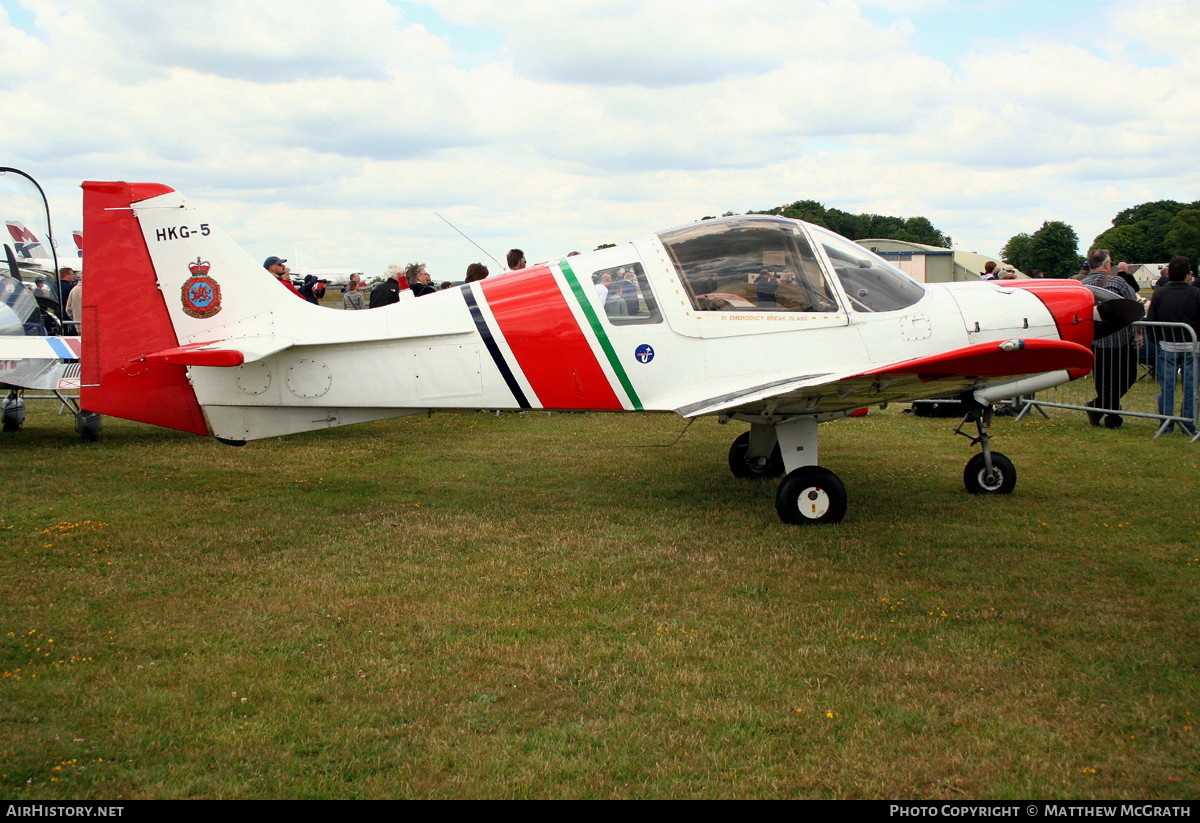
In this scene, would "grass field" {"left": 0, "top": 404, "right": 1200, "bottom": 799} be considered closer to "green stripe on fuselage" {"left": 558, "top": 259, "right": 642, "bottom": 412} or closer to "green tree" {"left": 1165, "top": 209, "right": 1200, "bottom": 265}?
"green stripe on fuselage" {"left": 558, "top": 259, "right": 642, "bottom": 412}

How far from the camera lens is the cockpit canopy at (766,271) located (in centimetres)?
684

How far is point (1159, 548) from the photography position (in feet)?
19.8

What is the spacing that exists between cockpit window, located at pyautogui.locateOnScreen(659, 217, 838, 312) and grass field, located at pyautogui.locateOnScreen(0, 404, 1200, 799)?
163cm

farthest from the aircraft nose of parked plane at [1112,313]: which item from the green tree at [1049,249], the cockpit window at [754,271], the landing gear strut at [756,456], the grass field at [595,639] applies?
the green tree at [1049,249]

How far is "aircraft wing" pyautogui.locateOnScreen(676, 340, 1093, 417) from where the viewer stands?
564 cm

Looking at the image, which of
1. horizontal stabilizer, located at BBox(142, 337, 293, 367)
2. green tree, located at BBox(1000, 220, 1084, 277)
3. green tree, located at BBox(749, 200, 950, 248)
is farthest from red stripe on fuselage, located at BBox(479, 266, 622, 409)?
green tree, located at BBox(1000, 220, 1084, 277)

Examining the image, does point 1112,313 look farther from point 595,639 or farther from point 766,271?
point 595,639

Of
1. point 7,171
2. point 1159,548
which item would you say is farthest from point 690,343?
point 7,171

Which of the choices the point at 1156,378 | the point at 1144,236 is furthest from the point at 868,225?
the point at 1156,378

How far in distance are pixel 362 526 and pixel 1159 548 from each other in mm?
5502

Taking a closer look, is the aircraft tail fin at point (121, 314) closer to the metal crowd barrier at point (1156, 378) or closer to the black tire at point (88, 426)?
the black tire at point (88, 426)

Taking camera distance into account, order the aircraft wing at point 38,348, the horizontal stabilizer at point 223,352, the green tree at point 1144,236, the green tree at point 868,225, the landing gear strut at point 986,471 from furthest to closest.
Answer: the green tree at point 1144,236 < the green tree at point 868,225 < the aircraft wing at point 38,348 < the landing gear strut at point 986,471 < the horizontal stabilizer at point 223,352

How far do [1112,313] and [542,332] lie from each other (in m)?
4.51

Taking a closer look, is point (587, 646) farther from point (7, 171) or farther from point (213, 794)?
point (7, 171)
